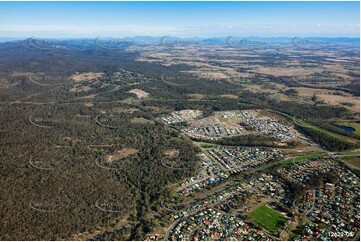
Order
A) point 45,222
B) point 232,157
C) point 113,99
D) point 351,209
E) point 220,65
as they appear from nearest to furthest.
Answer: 1. point 45,222
2. point 351,209
3. point 232,157
4. point 113,99
5. point 220,65

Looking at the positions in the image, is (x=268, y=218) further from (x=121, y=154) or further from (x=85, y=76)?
(x=85, y=76)

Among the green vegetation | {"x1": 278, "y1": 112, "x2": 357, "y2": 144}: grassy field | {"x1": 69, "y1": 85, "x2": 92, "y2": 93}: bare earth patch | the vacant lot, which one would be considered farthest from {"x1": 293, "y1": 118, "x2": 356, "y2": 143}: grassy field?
{"x1": 69, "y1": 85, "x2": 92, "y2": 93}: bare earth patch

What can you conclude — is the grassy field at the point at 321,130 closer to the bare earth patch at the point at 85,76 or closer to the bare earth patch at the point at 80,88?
the bare earth patch at the point at 80,88

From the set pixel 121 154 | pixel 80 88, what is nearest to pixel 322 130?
pixel 121 154

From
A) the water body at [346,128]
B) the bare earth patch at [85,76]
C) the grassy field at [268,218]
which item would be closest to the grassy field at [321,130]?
the water body at [346,128]

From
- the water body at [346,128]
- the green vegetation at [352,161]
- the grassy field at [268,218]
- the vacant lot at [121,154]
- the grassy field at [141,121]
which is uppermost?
the grassy field at [141,121]

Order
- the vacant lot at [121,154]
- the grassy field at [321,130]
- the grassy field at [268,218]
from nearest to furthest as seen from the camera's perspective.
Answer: the grassy field at [268,218]
the vacant lot at [121,154]
the grassy field at [321,130]

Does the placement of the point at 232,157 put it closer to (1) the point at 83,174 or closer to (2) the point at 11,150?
(1) the point at 83,174

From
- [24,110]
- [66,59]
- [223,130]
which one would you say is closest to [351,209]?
[223,130]
